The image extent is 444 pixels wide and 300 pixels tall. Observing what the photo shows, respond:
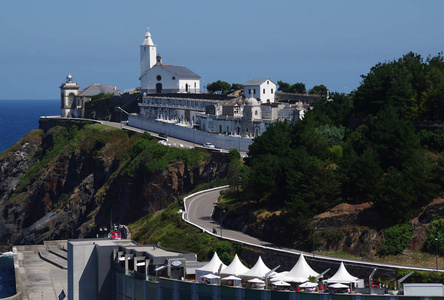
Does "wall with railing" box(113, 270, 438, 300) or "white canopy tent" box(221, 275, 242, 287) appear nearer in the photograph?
"wall with railing" box(113, 270, 438, 300)

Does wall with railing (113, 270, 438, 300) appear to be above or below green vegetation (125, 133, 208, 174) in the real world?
below

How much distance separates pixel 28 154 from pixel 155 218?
56.9 m

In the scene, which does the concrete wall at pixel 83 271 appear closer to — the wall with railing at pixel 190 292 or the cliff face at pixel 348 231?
the wall with railing at pixel 190 292

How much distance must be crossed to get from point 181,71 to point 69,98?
996 inches

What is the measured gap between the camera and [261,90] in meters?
115

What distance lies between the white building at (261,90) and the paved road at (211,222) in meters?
32.3

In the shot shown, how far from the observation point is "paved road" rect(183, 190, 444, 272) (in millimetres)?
56744

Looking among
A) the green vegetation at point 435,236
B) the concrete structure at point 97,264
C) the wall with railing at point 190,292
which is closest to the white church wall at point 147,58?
the green vegetation at point 435,236

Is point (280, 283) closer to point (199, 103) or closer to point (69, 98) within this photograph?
point (199, 103)

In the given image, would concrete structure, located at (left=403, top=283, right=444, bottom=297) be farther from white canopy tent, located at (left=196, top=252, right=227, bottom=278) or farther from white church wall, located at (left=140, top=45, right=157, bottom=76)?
white church wall, located at (left=140, top=45, right=157, bottom=76)

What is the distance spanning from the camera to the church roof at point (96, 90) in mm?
152500

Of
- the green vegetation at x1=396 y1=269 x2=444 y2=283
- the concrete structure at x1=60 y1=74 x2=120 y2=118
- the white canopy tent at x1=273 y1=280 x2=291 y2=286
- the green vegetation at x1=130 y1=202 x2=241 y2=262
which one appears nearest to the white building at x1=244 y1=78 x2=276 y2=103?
the green vegetation at x1=130 y1=202 x2=241 y2=262

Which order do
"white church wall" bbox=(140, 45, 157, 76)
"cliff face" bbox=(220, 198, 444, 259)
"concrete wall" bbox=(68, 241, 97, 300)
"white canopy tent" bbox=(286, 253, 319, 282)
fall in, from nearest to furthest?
"concrete wall" bbox=(68, 241, 97, 300)
"white canopy tent" bbox=(286, 253, 319, 282)
"cliff face" bbox=(220, 198, 444, 259)
"white church wall" bbox=(140, 45, 157, 76)

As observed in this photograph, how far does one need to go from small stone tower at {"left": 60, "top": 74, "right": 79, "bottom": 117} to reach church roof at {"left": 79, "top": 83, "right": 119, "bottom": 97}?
151cm
